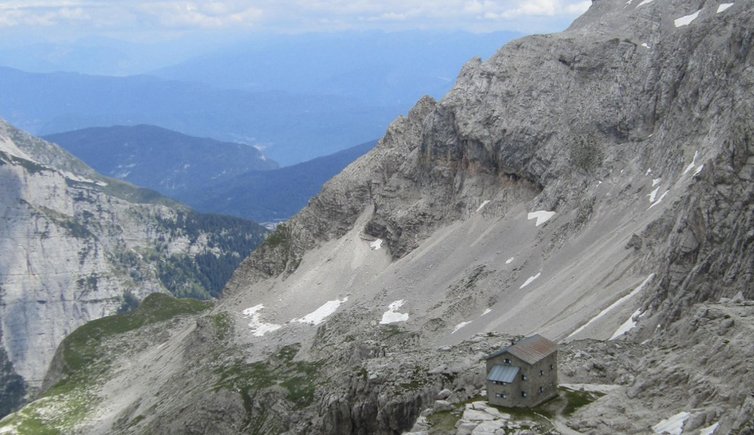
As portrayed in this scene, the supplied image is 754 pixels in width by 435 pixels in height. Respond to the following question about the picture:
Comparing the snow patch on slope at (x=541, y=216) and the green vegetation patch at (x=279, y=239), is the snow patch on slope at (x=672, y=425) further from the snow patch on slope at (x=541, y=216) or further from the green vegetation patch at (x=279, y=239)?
the green vegetation patch at (x=279, y=239)


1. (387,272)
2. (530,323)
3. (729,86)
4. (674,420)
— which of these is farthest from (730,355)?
(387,272)

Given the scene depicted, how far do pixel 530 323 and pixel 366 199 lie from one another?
7275 centimetres

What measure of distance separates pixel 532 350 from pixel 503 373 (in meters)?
2.21

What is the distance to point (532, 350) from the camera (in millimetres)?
58062

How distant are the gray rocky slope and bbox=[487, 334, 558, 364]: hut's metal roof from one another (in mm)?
4274

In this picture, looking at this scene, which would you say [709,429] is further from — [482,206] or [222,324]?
[222,324]

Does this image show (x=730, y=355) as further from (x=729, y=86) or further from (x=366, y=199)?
(x=366, y=199)

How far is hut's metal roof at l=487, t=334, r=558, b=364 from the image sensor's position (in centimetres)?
5700

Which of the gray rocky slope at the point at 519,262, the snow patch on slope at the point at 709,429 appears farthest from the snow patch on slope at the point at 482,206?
the snow patch on slope at the point at 709,429

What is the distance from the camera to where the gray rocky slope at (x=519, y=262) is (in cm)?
7006

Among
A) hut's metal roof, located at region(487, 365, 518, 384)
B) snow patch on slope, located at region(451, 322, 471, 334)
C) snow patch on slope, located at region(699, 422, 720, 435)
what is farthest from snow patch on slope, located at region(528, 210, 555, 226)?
snow patch on slope, located at region(699, 422, 720, 435)

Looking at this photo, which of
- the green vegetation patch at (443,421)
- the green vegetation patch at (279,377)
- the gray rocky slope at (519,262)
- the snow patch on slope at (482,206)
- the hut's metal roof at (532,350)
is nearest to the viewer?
the green vegetation patch at (443,421)

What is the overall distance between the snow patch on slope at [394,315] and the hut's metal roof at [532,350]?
67.1 meters

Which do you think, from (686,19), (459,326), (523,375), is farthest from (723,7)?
(523,375)
